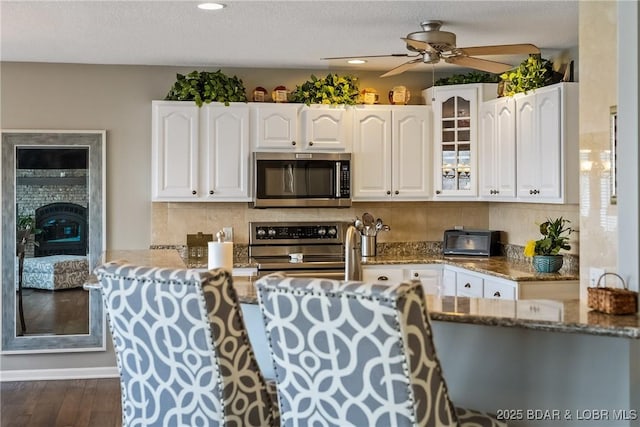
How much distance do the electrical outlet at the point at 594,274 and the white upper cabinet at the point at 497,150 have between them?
251 cm

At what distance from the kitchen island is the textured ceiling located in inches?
81.3

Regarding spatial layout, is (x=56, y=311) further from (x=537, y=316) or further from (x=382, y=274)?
(x=537, y=316)

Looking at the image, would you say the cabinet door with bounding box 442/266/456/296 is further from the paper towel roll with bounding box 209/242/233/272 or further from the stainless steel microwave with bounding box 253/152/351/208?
the paper towel roll with bounding box 209/242/233/272

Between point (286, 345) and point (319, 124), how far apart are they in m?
3.90

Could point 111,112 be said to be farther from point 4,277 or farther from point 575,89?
point 575,89

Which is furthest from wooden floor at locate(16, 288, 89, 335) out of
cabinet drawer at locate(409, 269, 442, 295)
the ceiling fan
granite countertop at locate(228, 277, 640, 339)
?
granite countertop at locate(228, 277, 640, 339)

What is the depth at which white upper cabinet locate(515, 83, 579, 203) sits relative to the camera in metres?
4.74

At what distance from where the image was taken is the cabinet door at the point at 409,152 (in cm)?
591

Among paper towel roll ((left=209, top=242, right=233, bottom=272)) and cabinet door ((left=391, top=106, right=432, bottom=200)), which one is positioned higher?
cabinet door ((left=391, top=106, right=432, bottom=200))

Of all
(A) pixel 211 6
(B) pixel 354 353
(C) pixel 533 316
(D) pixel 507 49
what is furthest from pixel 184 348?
(D) pixel 507 49

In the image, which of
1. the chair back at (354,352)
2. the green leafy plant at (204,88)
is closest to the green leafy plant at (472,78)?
the green leafy plant at (204,88)

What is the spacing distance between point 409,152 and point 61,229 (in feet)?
9.15

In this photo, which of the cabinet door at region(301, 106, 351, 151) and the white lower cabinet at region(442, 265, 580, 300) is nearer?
the white lower cabinet at region(442, 265, 580, 300)

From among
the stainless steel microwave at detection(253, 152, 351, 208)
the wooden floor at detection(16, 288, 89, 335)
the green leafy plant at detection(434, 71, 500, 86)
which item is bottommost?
the wooden floor at detection(16, 288, 89, 335)
